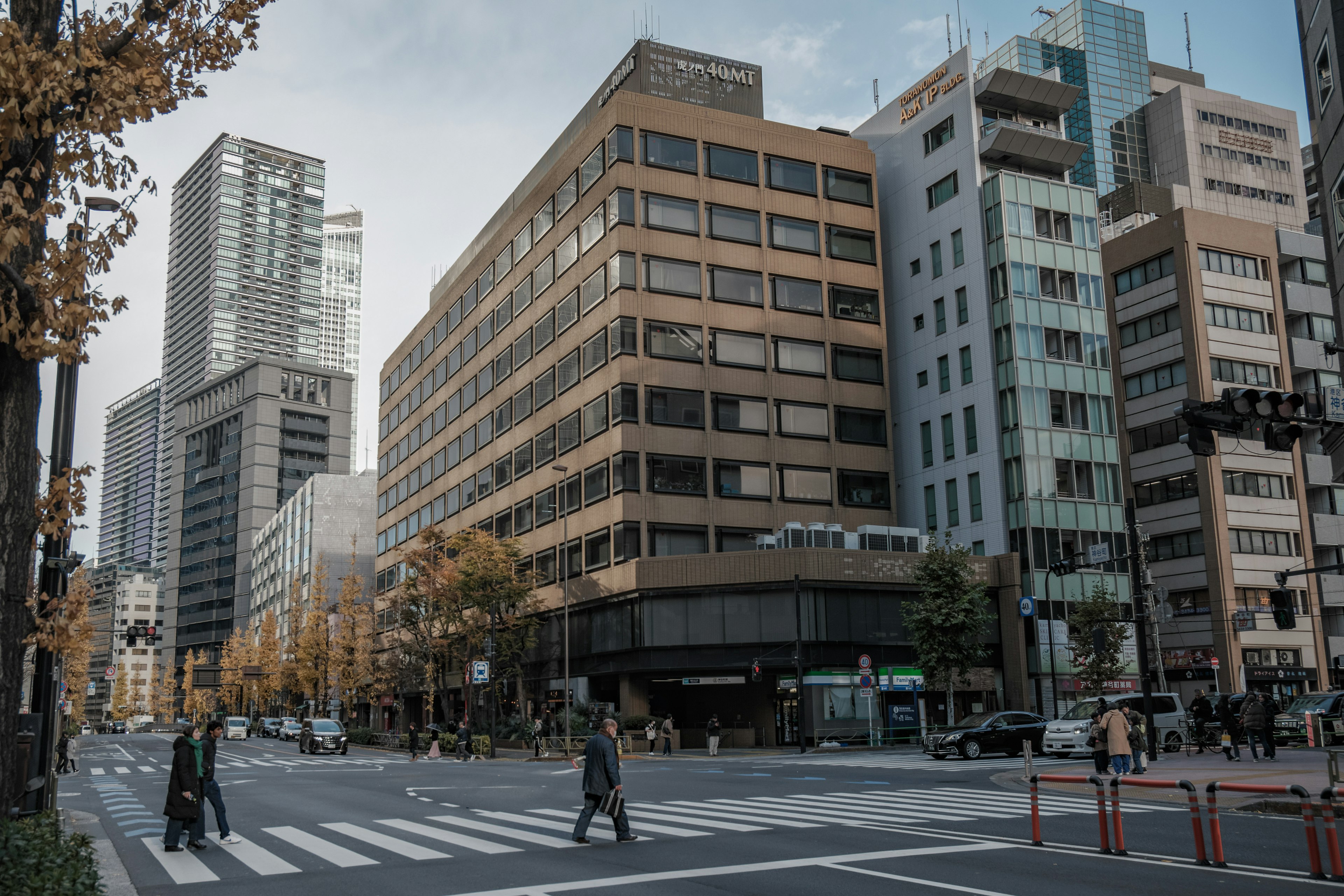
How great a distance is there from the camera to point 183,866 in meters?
14.9

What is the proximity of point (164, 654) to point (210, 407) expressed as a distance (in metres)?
45.5

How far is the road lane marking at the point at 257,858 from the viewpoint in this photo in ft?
A: 46.8

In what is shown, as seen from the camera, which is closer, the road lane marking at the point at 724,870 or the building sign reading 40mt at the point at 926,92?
the road lane marking at the point at 724,870

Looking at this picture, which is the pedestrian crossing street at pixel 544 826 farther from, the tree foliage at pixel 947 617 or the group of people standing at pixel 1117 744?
the tree foliage at pixel 947 617

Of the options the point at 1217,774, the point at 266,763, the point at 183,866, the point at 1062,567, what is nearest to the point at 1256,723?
the point at 1217,774

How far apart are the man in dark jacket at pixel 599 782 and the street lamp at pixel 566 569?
3210cm

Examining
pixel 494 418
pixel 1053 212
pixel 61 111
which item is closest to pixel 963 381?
pixel 1053 212

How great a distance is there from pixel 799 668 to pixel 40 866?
39728mm

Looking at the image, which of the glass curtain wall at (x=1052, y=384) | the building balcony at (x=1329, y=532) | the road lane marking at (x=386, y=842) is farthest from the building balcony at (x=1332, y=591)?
the road lane marking at (x=386, y=842)

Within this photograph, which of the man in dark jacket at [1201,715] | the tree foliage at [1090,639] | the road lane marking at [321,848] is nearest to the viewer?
the road lane marking at [321,848]

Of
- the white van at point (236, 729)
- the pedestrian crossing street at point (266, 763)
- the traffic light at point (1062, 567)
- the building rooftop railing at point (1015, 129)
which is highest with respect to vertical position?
the building rooftop railing at point (1015, 129)

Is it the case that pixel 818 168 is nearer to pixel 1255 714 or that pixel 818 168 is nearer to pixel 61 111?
pixel 1255 714

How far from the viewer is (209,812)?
23.3 meters

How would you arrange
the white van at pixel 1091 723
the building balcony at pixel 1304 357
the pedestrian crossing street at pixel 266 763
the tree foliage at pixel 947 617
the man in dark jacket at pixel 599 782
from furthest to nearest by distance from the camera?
the building balcony at pixel 1304 357 → the tree foliage at pixel 947 617 → the pedestrian crossing street at pixel 266 763 → the white van at pixel 1091 723 → the man in dark jacket at pixel 599 782
